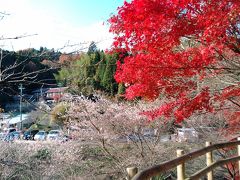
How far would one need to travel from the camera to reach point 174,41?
670 cm

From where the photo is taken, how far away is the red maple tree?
6.36 meters

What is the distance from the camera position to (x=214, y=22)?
6184 millimetres

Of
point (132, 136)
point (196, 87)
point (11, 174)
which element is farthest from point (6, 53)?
point (132, 136)

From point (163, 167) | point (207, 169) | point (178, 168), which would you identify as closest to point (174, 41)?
point (207, 169)

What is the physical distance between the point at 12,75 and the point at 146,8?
11.9 ft

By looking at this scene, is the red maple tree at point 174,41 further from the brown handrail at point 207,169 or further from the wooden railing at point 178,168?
the brown handrail at point 207,169

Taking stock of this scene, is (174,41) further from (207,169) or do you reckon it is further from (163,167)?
(163,167)

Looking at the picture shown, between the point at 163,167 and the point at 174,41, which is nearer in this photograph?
the point at 163,167

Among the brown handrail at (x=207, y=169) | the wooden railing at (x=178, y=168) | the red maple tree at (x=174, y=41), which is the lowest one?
the brown handrail at (x=207, y=169)

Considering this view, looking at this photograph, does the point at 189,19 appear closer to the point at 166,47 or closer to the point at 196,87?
the point at 166,47

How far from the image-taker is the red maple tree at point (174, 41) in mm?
6356

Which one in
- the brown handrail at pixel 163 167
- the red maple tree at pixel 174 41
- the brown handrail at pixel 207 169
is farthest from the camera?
the red maple tree at pixel 174 41

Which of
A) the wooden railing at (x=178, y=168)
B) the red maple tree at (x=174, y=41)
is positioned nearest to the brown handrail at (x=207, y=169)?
the wooden railing at (x=178, y=168)

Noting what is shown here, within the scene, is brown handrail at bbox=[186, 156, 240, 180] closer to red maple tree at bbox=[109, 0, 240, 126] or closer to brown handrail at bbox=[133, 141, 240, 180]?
brown handrail at bbox=[133, 141, 240, 180]
